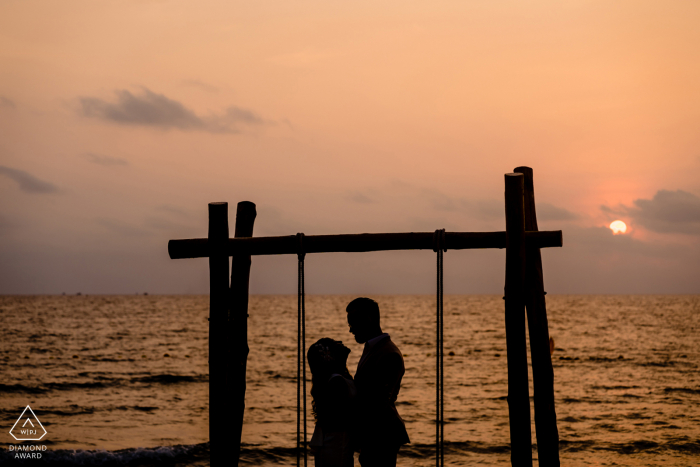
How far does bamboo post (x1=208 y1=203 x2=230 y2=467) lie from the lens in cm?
520

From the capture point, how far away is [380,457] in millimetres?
4680

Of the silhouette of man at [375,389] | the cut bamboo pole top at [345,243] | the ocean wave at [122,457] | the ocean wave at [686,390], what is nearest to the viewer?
the silhouette of man at [375,389]

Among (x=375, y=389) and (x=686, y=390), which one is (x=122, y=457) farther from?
(x=686, y=390)

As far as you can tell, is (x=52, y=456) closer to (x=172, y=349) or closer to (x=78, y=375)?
(x=78, y=375)

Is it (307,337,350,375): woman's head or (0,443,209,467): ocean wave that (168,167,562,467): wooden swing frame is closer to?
(307,337,350,375): woman's head

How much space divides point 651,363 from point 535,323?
104 ft

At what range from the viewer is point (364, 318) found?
15.1 ft

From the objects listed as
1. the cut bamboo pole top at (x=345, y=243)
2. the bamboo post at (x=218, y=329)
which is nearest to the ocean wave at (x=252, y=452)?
the bamboo post at (x=218, y=329)

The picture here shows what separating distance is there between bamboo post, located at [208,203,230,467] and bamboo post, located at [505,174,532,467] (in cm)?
220

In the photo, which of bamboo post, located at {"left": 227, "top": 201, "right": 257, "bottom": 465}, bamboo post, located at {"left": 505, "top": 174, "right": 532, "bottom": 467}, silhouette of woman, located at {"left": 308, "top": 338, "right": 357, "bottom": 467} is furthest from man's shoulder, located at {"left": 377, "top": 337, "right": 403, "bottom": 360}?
bamboo post, located at {"left": 227, "top": 201, "right": 257, "bottom": 465}

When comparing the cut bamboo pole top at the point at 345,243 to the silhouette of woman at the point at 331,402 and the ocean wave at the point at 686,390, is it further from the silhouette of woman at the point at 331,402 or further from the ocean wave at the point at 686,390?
the ocean wave at the point at 686,390

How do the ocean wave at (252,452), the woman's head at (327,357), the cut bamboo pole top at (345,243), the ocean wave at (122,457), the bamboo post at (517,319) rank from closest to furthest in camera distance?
the woman's head at (327,357) → the bamboo post at (517,319) → the cut bamboo pole top at (345,243) → the ocean wave at (122,457) → the ocean wave at (252,452)

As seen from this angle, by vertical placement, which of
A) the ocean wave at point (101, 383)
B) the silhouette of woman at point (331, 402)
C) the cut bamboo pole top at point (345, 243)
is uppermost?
the cut bamboo pole top at point (345, 243)

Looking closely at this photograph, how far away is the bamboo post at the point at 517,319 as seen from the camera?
487 centimetres
